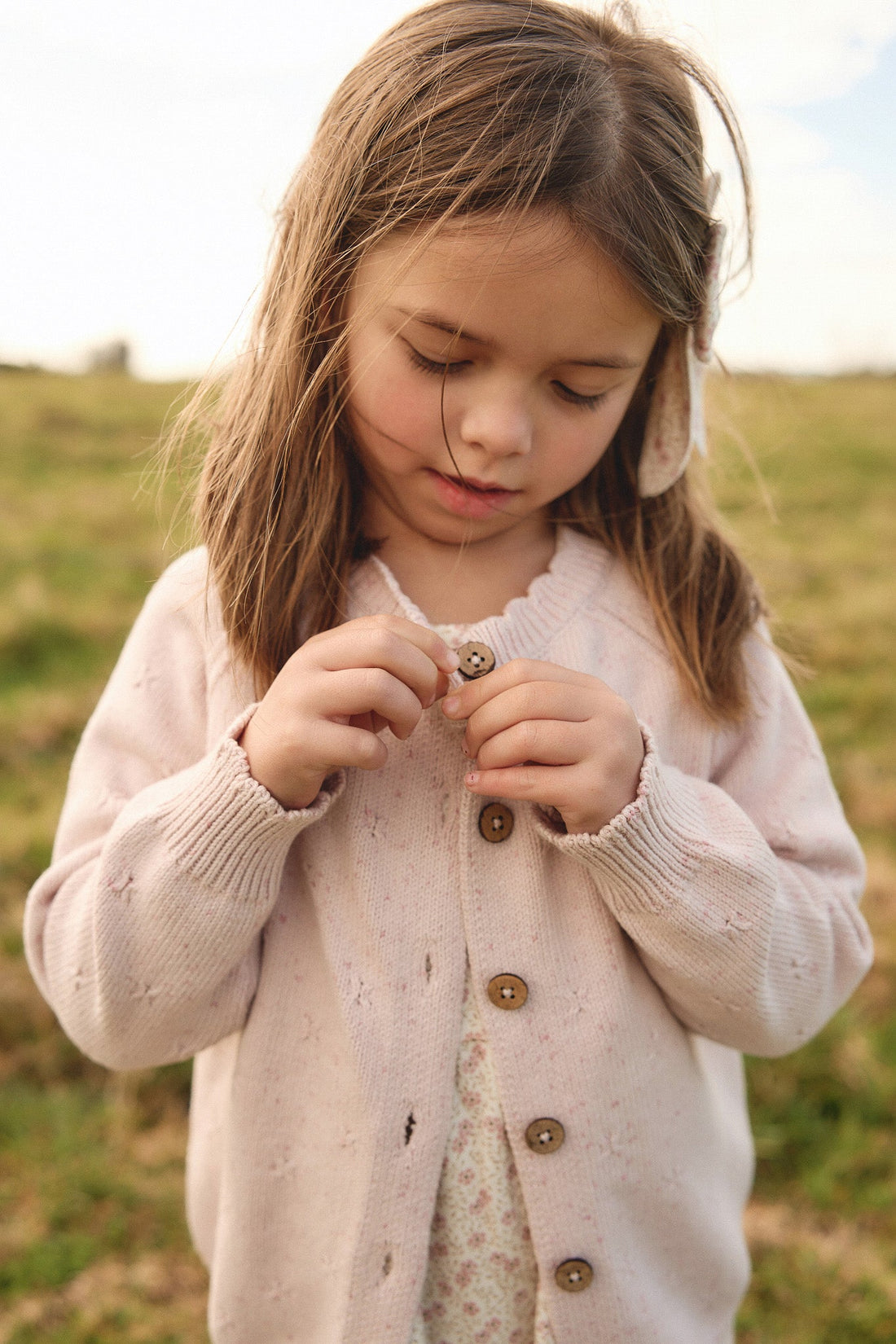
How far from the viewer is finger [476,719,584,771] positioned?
1.41m

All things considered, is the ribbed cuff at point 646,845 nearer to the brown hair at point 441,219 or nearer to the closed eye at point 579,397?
the brown hair at point 441,219

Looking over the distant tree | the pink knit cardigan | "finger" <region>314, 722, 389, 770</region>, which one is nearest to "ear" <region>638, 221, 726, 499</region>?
the pink knit cardigan

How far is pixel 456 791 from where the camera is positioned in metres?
1.57

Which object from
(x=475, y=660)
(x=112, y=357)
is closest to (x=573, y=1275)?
(x=475, y=660)

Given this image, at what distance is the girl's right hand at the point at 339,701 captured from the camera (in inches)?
54.2

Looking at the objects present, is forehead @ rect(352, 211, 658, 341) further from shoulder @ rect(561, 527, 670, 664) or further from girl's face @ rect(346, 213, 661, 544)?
shoulder @ rect(561, 527, 670, 664)

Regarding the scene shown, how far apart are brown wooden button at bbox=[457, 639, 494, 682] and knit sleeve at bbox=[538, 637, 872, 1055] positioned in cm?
23

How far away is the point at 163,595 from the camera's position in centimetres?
174

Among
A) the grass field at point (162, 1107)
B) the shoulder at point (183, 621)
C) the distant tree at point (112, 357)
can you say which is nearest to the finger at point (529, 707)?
the shoulder at point (183, 621)

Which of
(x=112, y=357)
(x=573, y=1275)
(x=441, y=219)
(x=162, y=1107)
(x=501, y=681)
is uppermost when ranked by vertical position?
(x=441, y=219)

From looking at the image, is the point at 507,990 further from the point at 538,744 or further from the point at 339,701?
the point at 339,701

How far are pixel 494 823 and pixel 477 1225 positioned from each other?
0.54 metres

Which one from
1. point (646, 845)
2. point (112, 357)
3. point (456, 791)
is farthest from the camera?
point (112, 357)

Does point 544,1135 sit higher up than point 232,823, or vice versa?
point 232,823
